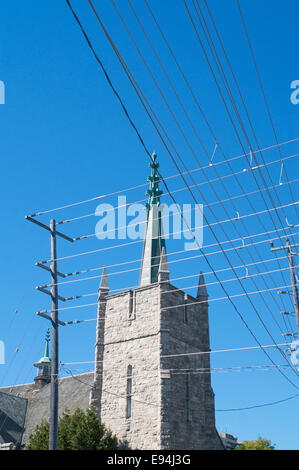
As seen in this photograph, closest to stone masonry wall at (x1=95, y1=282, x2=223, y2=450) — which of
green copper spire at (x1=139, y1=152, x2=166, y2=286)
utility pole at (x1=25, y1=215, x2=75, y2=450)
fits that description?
green copper spire at (x1=139, y1=152, x2=166, y2=286)

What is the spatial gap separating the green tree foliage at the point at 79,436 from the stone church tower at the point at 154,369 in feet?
4.45

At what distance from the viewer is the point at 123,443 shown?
3275 cm

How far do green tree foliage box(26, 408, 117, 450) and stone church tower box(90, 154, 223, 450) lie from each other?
1356 mm

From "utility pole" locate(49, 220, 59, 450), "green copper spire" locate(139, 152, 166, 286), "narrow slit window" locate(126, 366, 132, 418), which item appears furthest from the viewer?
"green copper spire" locate(139, 152, 166, 286)

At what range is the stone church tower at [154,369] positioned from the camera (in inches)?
1280

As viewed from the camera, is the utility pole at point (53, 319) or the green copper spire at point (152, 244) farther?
the green copper spire at point (152, 244)

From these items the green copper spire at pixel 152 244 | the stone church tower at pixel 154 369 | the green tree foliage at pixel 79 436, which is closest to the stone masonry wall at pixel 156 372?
the stone church tower at pixel 154 369

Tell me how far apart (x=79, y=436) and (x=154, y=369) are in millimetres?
5392

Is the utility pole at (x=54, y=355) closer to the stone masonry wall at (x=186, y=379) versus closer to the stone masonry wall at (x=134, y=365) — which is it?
the stone masonry wall at (x=186, y=379)

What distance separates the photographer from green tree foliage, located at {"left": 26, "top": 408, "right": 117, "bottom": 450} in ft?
102

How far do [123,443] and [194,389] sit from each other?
5285 millimetres

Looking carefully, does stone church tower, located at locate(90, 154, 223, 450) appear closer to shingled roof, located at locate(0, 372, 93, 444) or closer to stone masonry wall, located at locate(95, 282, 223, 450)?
stone masonry wall, located at locate(95, 282, 223, 450)

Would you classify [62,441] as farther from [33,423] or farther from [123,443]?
[33,423]
